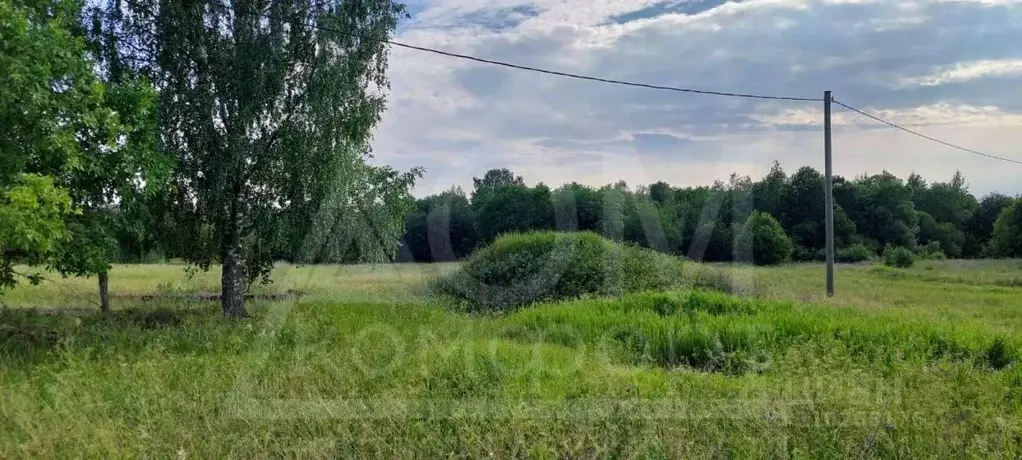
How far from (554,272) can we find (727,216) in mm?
35096

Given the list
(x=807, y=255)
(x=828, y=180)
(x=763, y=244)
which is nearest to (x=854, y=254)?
(x=807, y=255)

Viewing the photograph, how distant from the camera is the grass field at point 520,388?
4.85 m

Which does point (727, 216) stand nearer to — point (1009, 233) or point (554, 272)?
point (1009, 233)

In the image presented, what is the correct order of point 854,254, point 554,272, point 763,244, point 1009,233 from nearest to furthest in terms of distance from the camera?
point 554,272, point 763,244, point 1009,233, point 854,254

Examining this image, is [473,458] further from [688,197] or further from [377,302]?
[688,197]

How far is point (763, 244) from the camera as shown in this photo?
43.7 m

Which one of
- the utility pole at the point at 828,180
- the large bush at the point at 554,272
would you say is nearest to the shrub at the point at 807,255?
the large bush at the point at 554,272

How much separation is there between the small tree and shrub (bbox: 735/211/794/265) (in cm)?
1654

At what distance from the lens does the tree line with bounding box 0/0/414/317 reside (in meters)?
9.15

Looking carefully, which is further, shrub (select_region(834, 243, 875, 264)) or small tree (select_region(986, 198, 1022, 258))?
shrub (select_region(834, 243, 875, 264))

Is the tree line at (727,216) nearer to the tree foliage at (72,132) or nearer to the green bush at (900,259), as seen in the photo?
the green bush at (900,259)

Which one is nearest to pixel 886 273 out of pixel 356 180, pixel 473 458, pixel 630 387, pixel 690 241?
pixel 690 241

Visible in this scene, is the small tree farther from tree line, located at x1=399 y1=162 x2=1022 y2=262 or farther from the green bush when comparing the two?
the green bush

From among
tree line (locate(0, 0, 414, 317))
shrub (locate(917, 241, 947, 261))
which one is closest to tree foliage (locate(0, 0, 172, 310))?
tree line (locate(0, 0, 414, 317))
